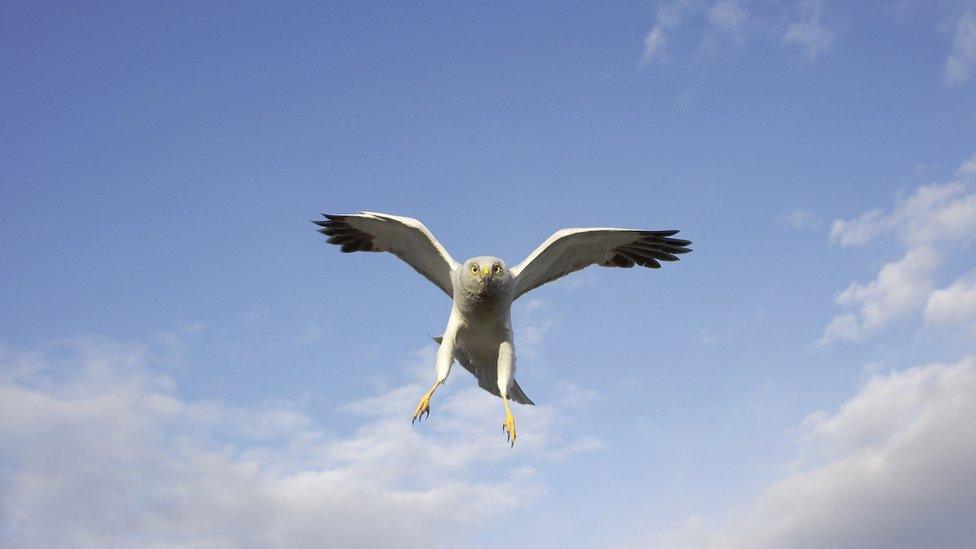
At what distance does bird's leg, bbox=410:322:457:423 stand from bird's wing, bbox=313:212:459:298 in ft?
4.00

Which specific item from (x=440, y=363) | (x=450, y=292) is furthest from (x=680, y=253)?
(x=440, y=363)

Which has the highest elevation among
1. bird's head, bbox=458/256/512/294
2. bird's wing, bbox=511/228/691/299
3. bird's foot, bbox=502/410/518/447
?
bird's wing, bbox=511/228/691/299

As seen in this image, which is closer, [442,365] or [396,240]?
[442,365]

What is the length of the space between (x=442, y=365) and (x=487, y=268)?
1609 millimetres

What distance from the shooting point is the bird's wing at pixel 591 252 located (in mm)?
13500

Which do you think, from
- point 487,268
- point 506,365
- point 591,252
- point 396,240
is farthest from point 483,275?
point 591,252

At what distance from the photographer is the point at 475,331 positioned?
12.4 metres

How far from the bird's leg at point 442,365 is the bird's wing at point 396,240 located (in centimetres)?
122

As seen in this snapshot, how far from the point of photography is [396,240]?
559 inches

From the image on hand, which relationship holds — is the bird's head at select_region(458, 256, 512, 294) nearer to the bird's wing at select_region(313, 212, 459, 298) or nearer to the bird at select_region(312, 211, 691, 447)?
the bird at select_region(312, 211, 691, 447)

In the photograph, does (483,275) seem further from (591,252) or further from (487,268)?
(591,252)

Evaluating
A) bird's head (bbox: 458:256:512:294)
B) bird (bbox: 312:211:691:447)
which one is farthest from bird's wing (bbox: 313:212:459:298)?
bird's head (bbox: 458:256:512:294)

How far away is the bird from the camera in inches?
468

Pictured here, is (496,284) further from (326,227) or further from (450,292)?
(326,227)
